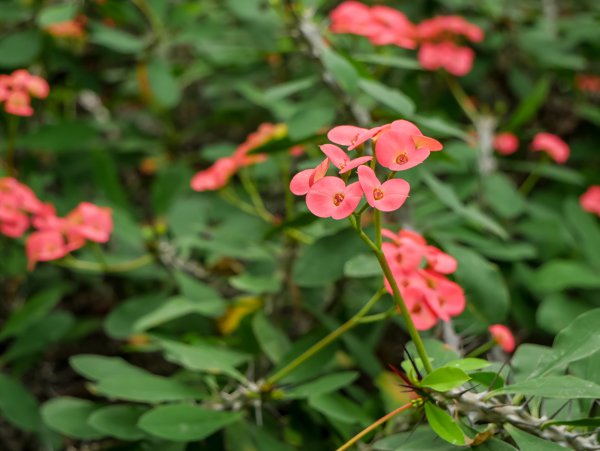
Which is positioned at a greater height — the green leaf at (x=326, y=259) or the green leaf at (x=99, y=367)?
the green leaf at (x=326, y=259)

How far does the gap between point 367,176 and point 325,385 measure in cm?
44

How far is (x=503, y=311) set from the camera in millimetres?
1165

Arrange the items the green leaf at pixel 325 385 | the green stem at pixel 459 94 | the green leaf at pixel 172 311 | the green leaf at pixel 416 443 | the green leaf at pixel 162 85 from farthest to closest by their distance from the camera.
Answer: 1. the green stem at pixel 459 94
2. the green leaf at pixel 162 85
3. the green leaf at pixel 172 311
4. the green leaf at pixel 325 385
5. the green leaf at pixel 416 443

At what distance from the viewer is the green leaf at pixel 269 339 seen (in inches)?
48.4

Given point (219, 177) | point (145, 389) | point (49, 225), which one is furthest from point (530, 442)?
point (49, 225)

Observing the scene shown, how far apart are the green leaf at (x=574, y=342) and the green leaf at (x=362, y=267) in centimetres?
31

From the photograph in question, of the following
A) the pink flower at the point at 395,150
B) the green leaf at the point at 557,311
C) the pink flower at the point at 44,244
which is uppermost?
the pink flower at the point at 395,150

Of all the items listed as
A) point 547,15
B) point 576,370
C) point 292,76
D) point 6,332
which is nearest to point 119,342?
point 6,332

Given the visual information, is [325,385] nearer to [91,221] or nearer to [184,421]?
[184,421]

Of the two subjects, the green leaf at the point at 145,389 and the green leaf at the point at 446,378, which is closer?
the green leaf at the point at 446,378

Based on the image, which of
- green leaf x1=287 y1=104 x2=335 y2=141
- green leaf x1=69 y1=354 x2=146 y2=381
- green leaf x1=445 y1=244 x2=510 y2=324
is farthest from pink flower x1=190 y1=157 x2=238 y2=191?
green leaf x1=445 y1=244 x2=510 y2=324

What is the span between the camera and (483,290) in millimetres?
1176

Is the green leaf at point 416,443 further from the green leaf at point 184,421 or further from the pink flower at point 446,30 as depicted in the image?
the pink flower at point 446,30

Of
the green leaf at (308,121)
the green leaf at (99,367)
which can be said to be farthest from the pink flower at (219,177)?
the green leaf at (99,367)
